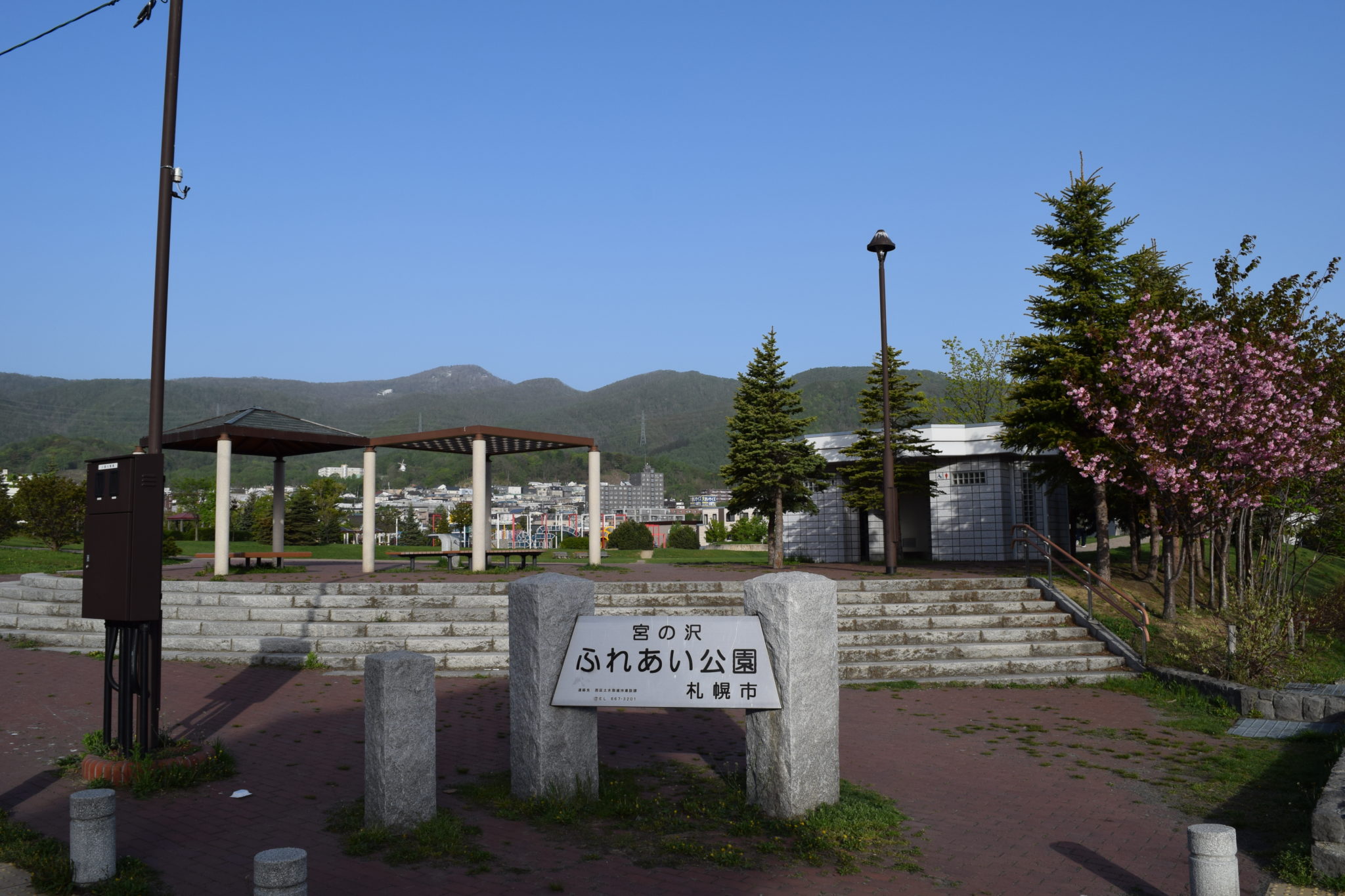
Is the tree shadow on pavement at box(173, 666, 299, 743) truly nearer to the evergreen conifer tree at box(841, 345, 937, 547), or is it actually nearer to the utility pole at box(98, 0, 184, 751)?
the utility pole at box(98, 0, 184, 751)

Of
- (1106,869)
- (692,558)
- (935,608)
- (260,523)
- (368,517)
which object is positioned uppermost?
(260,523)

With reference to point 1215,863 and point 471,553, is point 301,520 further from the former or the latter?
point 1215,863

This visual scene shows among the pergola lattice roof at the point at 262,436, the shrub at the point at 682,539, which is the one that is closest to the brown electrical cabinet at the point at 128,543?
the pergola lattice roof at the point at 262,436

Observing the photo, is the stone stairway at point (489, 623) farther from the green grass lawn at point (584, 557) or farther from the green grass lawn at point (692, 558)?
the green grass lawn at point (692, 558)

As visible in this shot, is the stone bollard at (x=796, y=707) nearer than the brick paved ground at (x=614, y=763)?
No

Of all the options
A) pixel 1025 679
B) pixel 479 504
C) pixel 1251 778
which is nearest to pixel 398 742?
pixel 1251 778

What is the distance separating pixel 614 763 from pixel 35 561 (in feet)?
74.8

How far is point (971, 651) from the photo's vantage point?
44.3 ft

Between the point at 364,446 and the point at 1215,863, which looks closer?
the point at 1215,863

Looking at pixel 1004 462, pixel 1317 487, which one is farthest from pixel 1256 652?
pixel 1004 462

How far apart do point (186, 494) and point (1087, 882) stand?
316ft

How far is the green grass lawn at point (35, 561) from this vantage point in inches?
888

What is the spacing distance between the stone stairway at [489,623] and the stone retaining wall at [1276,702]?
180 cm

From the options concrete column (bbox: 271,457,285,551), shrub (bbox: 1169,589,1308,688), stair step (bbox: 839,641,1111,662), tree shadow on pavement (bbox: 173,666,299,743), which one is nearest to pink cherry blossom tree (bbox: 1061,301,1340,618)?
shrub (bbox: 1169,589,1308,688)
